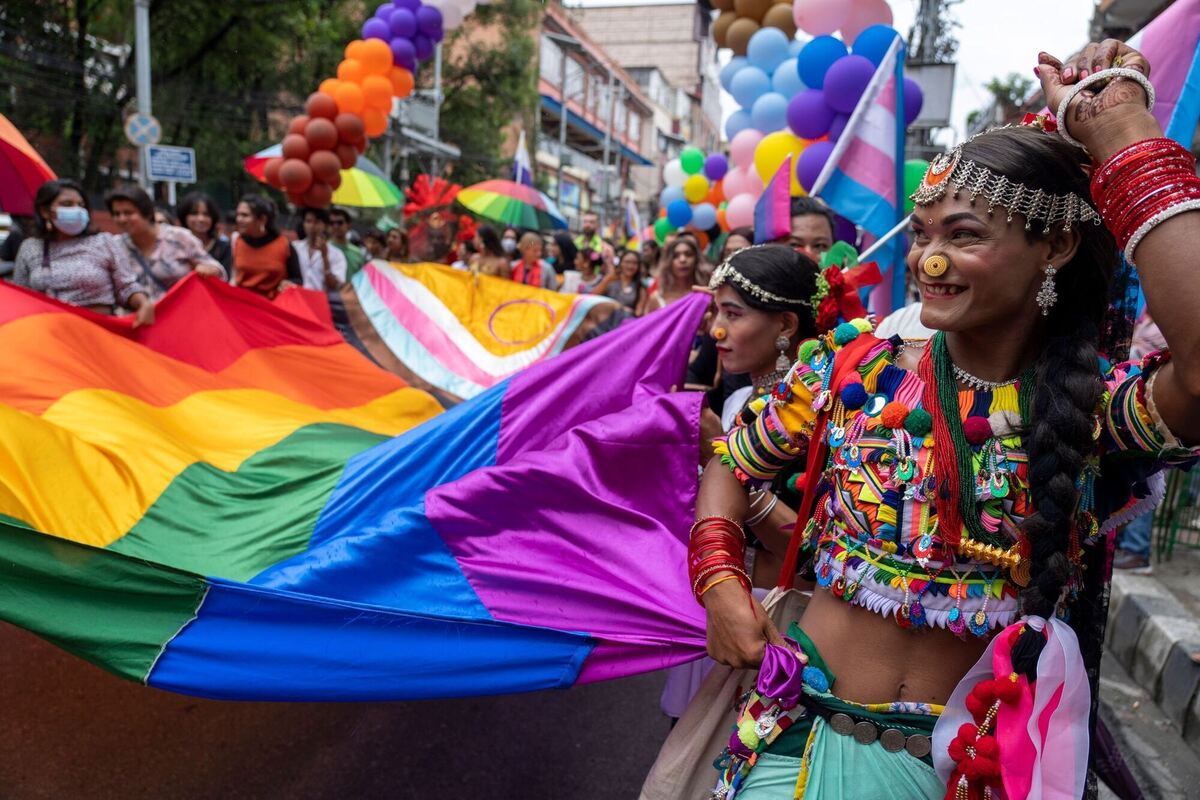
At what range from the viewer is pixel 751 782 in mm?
1593

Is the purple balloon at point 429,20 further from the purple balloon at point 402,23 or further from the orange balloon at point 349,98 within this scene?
the orange balloon at point 349,98

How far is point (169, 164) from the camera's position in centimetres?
1016

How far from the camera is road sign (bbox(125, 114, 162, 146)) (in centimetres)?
1021

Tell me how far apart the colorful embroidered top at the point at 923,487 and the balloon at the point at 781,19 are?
239 inches

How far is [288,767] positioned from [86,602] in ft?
4.32

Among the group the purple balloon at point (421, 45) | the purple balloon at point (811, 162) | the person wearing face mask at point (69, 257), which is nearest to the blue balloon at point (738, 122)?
the purple balloon at point (811, 162)

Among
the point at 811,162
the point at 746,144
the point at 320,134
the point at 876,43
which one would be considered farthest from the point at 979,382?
the point at 320,134

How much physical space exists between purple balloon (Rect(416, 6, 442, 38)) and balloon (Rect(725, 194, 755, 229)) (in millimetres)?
5095

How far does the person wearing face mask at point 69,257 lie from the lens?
15.3 ft

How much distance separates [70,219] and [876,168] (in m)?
4.06

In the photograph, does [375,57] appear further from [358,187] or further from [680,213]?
[680,213]

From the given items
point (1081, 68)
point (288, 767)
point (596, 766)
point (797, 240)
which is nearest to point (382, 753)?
point (288, 767)

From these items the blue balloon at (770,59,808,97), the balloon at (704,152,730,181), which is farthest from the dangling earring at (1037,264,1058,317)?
the balloon at (704,152,730,181)

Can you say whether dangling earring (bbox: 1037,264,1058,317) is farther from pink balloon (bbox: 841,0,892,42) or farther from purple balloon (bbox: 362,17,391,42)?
purple balloon (bbox: 362,17,391,42)
